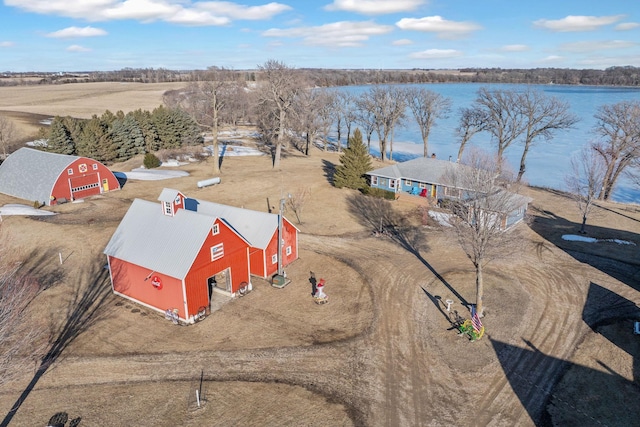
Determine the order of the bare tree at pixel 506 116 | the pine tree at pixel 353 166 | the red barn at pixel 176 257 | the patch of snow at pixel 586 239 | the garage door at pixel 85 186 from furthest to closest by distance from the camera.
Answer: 1. the bare tree at pixel 506 116
2. the pine tree at pixel 353 166
3. the garage door at pixel 85 186
4. the patch of snow at pixel 586 239
5. the red barn at pixel 176 257

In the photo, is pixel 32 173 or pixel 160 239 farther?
pixel 32 173

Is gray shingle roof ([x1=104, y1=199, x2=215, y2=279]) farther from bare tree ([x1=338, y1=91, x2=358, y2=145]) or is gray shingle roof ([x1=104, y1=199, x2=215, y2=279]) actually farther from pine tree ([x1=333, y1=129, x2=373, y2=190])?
bare tree ([x1=338, y1=91, x2=358, y2=145])

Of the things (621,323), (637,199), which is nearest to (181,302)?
(621,323)

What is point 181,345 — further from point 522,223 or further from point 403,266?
point 522,223

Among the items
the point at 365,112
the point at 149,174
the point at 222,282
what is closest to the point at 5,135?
the point at 149,174

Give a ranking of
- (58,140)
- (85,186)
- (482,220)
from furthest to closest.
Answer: (58,140) → (85,186) → (482,220)

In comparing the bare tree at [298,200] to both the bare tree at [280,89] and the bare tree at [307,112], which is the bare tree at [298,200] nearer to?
the bare tree at [280,89]

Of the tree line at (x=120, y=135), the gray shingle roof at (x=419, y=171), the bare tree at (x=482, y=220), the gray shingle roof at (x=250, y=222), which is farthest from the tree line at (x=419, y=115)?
the gray shingle roof at (x=250, y=222)

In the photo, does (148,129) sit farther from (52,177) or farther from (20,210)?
(20,210)
